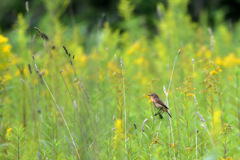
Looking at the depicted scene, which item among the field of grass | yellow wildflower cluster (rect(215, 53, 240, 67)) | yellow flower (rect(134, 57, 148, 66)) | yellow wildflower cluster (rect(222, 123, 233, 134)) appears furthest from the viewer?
yellow flower (rect(134, 57, 148, 66))

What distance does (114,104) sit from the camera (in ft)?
8.84

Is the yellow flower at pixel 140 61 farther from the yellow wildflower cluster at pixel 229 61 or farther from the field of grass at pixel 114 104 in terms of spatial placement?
the yellow wildflower cluster at pixel 229 61

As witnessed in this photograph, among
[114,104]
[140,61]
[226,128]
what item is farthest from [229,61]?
[226,128]

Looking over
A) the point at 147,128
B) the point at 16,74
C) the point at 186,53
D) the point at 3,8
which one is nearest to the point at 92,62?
the point at 16,74

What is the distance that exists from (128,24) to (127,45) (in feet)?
1.08

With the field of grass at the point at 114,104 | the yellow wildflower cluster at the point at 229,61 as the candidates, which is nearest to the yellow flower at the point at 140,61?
the field of grass at the point at 114,104

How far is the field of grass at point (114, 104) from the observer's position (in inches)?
70.2

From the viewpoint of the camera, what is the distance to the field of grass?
1782mm

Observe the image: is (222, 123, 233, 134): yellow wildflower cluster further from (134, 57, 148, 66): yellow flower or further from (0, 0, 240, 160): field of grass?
(134, 57, 148, 66): yellow flower

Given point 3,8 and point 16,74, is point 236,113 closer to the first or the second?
point 16,74

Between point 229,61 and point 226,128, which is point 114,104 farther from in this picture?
point 229,61

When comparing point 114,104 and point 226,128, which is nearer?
point 226,128

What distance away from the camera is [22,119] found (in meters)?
2.90

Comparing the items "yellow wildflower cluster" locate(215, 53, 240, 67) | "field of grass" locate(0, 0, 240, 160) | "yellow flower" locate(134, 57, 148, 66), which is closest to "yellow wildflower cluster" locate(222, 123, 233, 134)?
"field of grass" locate(0, 0, 240, 160)
